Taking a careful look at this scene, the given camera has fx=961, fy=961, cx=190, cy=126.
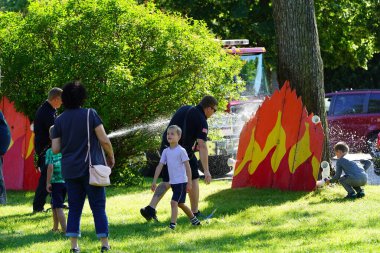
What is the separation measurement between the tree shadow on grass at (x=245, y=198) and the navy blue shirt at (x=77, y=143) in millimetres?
3736

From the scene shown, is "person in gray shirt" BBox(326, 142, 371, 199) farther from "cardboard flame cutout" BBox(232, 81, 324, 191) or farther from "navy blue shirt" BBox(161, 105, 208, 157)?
"navy blue shirt" BBox(161, 105, 208, 157)

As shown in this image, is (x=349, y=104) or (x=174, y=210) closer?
(x=174, y=210)

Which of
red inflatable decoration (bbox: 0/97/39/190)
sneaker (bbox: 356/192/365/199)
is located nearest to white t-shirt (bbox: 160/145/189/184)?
sneaker (bbox: 356/192/365/199)

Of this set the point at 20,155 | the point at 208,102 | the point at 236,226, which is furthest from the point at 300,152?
the point at 20,155

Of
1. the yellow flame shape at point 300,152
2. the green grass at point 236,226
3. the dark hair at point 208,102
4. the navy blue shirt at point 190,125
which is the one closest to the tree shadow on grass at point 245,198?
the green grass at point 236,226

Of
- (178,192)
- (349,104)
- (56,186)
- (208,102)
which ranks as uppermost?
(208,102)

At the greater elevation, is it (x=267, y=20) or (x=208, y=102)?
→ (x=267, y=20)

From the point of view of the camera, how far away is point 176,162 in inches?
422

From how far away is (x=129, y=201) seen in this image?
13977 millimetres

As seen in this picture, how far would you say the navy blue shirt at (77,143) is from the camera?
895cm

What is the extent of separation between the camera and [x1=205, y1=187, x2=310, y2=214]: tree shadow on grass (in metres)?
12.8

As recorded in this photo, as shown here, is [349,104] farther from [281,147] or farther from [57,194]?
[57,194]

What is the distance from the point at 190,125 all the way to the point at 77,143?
8.97ft

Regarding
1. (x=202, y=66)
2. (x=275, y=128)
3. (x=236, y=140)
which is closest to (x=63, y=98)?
(x=275, y=128)
